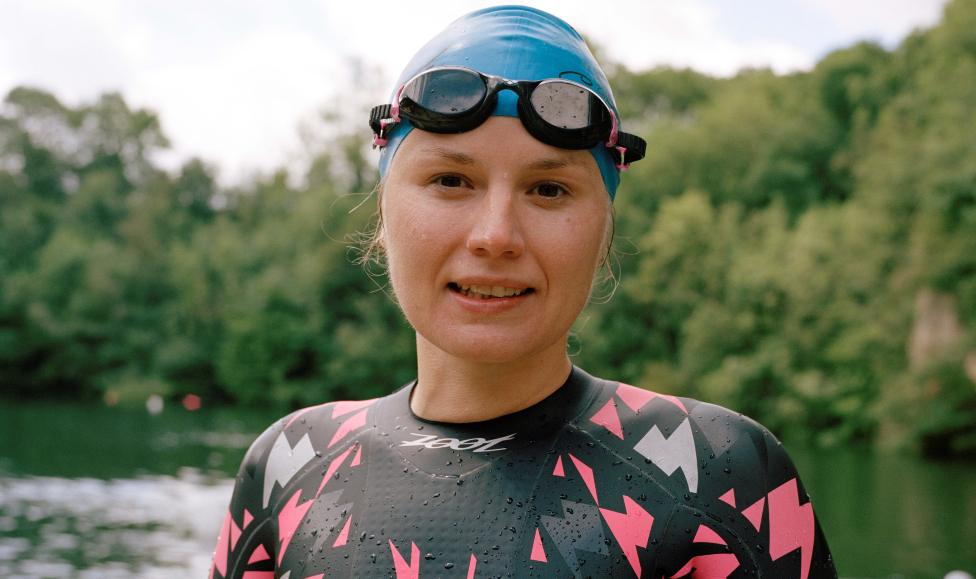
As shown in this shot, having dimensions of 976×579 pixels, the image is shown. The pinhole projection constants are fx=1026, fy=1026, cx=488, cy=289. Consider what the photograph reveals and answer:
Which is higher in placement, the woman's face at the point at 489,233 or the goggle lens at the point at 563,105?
the goggle lens at the point at 563,105

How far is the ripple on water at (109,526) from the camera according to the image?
18.1 meters

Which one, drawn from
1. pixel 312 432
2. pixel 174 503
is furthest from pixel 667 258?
pixel 312 432

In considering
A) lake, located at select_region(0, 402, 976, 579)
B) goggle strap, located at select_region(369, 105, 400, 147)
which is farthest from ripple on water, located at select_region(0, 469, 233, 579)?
goggle strap, located at select_region(369, 105, 400, 147)

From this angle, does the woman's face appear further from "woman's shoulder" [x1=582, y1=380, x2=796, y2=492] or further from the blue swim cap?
"woman's shoulder" [x1=582, y1=380, x2=796, y2=492]

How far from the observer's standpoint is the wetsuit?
6.81 ft

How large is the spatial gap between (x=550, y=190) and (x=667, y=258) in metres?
45.2

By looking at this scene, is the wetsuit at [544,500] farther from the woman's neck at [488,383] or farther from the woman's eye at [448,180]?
the woman's eye at [448,180]

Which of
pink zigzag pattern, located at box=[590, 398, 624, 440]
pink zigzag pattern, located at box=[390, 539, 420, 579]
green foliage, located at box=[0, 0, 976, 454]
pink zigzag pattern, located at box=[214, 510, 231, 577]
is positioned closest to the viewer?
pink zigzag pattern, located at box=[390, 539, 420, 579]

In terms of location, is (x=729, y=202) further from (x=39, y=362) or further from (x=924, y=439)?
(x=39, y=362)

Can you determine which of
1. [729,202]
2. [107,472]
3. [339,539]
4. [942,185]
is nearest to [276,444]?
[339,539]

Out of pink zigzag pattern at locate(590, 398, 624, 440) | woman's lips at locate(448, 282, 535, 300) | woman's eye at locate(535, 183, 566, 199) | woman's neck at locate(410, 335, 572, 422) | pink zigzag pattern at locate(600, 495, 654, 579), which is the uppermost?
woman's eye at locate(535, 183, 566, 199)

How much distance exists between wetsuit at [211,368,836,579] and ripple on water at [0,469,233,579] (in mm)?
16531

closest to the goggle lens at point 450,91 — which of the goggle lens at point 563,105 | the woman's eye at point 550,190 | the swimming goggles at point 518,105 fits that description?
the swimming goggles at point 518,105

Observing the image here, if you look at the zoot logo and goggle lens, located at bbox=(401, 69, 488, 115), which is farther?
the zoot logo
